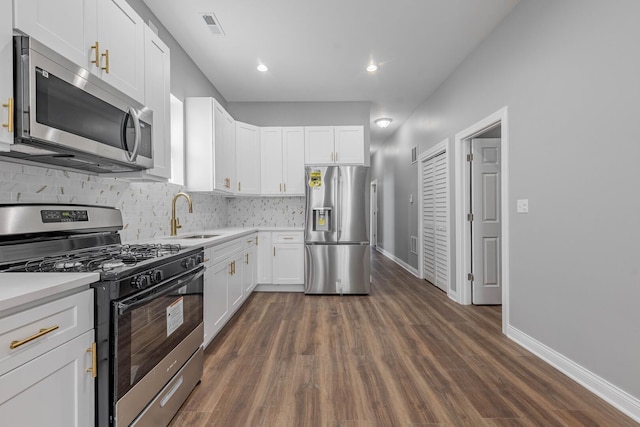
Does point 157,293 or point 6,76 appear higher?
point 6,76

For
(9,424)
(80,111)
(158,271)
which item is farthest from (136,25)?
(9,424)

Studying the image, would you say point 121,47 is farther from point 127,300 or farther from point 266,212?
point 266,212

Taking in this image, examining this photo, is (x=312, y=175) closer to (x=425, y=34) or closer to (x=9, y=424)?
(x=425, y=34)

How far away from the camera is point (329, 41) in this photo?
118 inches

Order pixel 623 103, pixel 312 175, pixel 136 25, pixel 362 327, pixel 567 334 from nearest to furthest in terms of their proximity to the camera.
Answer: pixel 623 103 → pixel 136 25 → pixel 567 334 → pixel 362 327 → pixel 312 175

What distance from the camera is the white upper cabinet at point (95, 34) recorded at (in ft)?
3.99

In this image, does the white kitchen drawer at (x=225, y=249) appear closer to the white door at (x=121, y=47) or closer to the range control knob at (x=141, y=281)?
the range control knob at (x=141, y=281)

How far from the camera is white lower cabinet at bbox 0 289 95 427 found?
0.78m

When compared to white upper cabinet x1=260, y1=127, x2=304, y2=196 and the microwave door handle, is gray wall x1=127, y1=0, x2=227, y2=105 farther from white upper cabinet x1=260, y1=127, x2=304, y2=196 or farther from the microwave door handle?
the microwave door handle

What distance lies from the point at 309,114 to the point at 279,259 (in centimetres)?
235

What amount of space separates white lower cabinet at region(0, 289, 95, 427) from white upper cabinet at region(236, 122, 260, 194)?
2.98 meters

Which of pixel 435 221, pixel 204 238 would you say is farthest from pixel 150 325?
pixel 435 221

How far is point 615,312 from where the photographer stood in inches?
66.4

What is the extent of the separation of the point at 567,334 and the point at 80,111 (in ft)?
10.7
